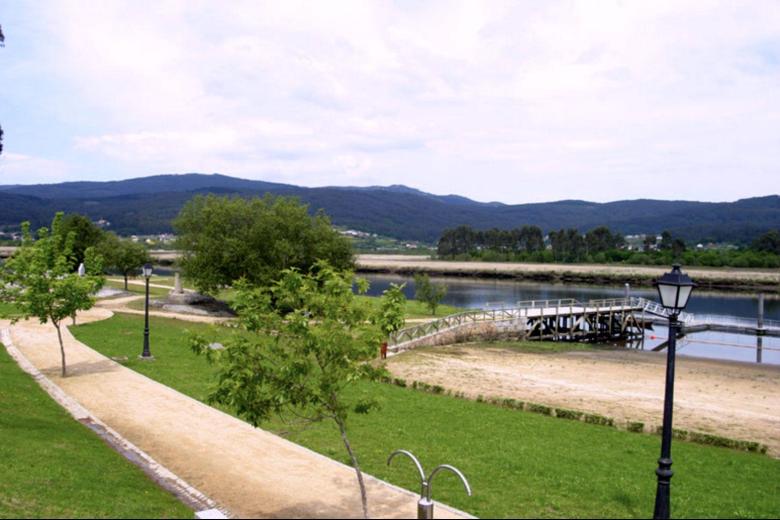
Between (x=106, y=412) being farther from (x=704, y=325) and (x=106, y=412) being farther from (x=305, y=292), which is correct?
(x=704, y=325)

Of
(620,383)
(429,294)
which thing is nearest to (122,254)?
(429,294)

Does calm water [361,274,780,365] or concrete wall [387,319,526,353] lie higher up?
concrete wall [387,319,526,353]

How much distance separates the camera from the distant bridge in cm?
3881

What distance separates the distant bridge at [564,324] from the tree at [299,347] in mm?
24896

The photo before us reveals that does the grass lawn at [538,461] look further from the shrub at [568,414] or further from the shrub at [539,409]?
the shrub at [539,409]

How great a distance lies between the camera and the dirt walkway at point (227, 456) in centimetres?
1079

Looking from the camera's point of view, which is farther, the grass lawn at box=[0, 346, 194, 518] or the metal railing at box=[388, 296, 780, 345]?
the metal railing at box=[388, 296, 780, 345]

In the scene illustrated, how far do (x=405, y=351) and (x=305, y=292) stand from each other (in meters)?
25.7

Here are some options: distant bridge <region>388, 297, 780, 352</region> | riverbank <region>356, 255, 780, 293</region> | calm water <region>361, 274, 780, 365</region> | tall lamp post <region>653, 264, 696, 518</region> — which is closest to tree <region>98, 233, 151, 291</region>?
calm water <region>361, 274, 780, 365</region>

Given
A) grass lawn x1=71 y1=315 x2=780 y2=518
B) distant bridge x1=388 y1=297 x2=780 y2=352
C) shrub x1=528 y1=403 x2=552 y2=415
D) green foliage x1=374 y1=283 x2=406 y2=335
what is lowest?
distant bridge x1=388 y1=297 x2=780 y2=352

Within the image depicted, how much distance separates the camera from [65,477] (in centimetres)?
1147

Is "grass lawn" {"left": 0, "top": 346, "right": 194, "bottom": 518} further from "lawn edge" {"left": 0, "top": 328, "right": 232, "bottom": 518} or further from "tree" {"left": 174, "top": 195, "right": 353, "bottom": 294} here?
"tree" {"left": 174, "top": 195, "right": 353, "bottom": 294}

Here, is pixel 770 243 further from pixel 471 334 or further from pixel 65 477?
pixel 65 477

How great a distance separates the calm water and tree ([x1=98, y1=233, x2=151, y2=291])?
2345cm
